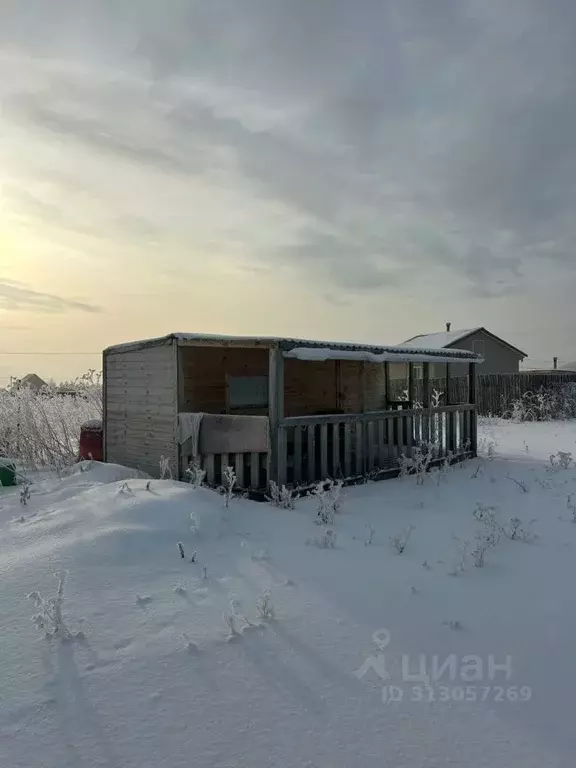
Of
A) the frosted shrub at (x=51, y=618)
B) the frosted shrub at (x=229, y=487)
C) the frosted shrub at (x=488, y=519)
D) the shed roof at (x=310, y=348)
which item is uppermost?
the shed roof at (x=310, y=348)

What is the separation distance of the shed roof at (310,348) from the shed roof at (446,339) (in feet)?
81.3

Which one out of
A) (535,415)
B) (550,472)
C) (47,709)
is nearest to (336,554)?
(47,709)

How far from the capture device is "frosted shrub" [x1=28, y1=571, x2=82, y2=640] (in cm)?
294

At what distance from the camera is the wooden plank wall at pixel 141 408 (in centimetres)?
840

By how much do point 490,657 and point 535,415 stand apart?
20.2 m

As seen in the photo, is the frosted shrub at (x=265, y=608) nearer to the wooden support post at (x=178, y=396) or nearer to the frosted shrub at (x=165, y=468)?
the frosted shrub at (x=165, y=468)

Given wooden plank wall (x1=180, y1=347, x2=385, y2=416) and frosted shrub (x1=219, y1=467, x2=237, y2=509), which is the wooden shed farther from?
frosted shrub (x1=219, y1=467, x2=237, y2=509)

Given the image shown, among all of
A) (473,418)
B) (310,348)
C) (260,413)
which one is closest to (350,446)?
(310,348)

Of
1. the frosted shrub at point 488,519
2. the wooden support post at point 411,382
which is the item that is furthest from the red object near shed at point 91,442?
the frosted shrub at point 488,519

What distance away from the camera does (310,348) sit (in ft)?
25.1

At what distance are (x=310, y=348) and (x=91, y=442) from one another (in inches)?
216

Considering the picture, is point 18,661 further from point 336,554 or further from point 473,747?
point 336,554

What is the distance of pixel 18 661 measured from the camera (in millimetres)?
2736

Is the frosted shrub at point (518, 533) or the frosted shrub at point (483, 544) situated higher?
the frosted shrub at point (483, 544)
